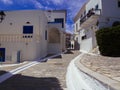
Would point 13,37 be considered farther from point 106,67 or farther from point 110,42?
point 106,67

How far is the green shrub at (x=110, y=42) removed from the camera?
22219mm

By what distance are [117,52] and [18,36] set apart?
32.3 ft

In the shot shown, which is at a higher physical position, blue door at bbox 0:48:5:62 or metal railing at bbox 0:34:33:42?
metal railing at bbox 0:34:33:42

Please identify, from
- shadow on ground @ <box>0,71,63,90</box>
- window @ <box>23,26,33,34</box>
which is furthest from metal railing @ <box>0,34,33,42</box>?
shadow on ground @ <box>0,71,63,90</box>

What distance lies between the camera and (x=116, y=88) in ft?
13.9

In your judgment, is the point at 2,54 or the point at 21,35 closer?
the point at 2,54

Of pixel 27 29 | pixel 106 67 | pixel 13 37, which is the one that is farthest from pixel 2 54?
pixel 106 67

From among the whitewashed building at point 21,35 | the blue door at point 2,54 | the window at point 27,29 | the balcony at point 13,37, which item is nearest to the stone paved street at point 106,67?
the whitewashed building at point 21,35

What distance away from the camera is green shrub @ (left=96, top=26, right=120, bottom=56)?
22.2m

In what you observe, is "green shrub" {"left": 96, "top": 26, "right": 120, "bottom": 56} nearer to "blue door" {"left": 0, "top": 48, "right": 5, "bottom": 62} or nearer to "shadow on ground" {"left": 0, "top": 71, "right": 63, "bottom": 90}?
"blue door" {"left": 0, "top": 48, "right": 5, "bottom": 62}

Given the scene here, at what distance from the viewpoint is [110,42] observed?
22.4m

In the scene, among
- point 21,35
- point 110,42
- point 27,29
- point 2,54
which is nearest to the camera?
point 2,54

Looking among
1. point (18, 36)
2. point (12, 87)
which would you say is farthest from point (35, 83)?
point (18, 36)

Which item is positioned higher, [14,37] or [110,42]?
[14,37]
